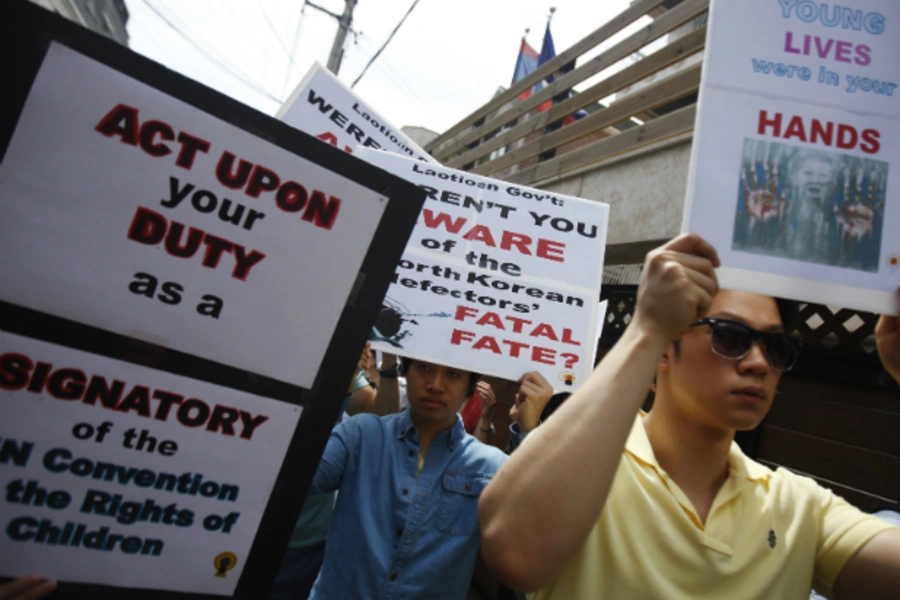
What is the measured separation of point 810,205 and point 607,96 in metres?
5.15

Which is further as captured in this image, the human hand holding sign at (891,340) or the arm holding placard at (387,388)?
the arm holding placard at (387,388)

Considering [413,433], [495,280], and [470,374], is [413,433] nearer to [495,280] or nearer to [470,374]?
[470,374]

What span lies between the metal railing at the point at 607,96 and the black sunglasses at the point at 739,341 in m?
3.24

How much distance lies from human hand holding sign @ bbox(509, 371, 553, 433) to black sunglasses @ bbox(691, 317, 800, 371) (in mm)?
712

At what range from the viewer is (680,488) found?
119cm

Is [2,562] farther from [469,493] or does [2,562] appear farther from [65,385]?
[469,493]

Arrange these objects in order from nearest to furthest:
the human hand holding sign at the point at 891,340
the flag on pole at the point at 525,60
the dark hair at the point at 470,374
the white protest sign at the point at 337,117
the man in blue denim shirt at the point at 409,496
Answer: the human hand holding sign at the point at 891,340 → the man in blue denim shirt at the point at 409,496 → the dark hair at the point at 470,374 → the white protest sign at the point at 337,117 → the flag on pole at the point at 525,60

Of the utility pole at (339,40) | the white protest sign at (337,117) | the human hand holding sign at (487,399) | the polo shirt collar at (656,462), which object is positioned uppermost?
the utility pole at (339,40)

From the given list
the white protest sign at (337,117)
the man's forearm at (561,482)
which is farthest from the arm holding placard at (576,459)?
the white protest sign at (337,117)

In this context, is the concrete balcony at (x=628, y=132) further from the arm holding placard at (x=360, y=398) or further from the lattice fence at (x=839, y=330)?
the arm holding placard at (x=360, y=398)

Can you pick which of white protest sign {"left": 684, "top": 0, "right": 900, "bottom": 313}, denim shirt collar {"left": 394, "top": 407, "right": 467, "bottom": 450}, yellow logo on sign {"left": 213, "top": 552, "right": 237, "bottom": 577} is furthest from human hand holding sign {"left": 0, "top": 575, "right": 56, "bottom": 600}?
white protest sign {"left": 684, "top": 0, "right": 900, "bottom": 313}

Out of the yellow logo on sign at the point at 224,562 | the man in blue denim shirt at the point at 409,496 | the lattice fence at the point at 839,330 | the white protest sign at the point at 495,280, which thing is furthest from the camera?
the lattice fence at the point at 839,330

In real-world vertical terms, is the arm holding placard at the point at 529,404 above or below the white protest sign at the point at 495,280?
below

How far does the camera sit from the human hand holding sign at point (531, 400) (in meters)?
1.78
